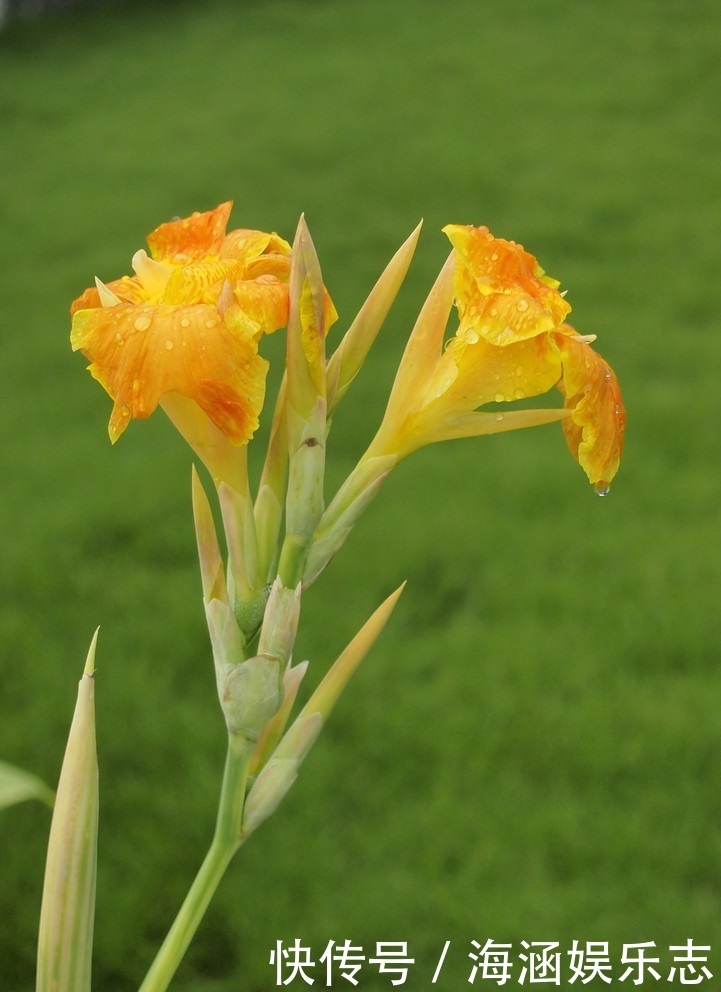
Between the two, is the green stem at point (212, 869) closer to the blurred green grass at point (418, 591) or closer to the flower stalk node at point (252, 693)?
the flower stalk node at point (252, 693)

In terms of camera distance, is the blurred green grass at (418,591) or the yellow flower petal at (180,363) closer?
the yellow flower petal at (180,363)

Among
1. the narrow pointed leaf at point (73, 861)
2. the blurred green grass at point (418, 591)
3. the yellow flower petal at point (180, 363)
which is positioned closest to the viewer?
the yellow flower petal at point (180, 363)

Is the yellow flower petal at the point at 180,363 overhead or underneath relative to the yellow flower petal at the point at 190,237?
underneath

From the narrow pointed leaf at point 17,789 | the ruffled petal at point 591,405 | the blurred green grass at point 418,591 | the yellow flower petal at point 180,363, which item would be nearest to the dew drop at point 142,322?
the yellow flower petal at point 180,363

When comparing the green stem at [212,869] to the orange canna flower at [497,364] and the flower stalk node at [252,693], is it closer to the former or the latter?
the flower stalk node at [252,693]

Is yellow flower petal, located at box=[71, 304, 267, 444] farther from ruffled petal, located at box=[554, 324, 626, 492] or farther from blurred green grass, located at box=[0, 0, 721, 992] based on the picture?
blurred green grass, located at box=[0, 0, 721, 992]

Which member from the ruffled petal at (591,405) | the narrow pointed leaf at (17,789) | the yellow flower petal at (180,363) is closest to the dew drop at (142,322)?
the yellow flower petal at (180,363)

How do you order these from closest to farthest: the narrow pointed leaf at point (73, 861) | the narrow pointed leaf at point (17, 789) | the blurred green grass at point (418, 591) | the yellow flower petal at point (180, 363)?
the yellow flower petal at point (180, 363) → the narrow pointed leaf at point (73, 861) → the narrow pointed leaf at point (17, 789) → the blurred green grass at point (418, 591)
